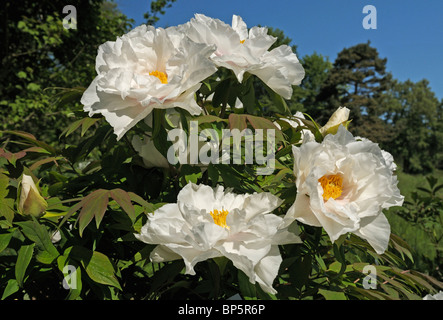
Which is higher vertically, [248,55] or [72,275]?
[248,55]

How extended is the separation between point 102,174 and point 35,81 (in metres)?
6.30

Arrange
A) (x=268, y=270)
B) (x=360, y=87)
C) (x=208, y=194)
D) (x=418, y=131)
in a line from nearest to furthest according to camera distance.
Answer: (x=268, y=270)
(x=208, y=194)
(x=360, y=87)
(x=418, y=131)

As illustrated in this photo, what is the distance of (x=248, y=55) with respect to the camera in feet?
3.16

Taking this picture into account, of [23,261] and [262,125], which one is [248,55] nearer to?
[262,125]

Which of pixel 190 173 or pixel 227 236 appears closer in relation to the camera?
pixel 227 236

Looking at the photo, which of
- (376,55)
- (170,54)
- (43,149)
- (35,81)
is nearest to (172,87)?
(170,54)

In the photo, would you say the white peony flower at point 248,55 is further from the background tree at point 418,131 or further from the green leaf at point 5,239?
the background tree at point 418,131

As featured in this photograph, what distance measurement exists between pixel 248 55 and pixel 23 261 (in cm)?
73

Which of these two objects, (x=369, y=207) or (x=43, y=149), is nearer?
(x=369, y=207)

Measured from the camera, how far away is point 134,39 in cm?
94

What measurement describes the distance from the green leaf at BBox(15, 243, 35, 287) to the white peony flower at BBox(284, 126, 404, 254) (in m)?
0.58

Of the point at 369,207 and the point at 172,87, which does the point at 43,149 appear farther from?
the point at 369,207

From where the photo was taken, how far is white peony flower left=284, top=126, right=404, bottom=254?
0.78 meters

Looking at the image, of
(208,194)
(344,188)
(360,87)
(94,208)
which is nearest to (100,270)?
(94,208)
